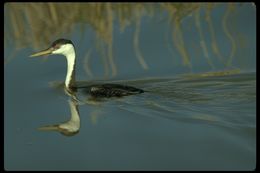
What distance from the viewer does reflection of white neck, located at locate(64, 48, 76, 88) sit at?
9.94 m

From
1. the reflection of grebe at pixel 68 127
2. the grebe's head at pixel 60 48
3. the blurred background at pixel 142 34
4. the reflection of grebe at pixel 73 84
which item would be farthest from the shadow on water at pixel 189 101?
the grebe's head at pixel 60 48

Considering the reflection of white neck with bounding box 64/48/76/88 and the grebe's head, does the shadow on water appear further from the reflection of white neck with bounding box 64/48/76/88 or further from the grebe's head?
the grebe's head

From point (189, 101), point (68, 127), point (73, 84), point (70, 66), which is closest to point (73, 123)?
point (68, 127)

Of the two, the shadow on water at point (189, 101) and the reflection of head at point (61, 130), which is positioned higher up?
the shadow on water at point (189, 101)

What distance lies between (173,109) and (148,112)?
33 cm

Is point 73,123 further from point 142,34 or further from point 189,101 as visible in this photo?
point 142,34

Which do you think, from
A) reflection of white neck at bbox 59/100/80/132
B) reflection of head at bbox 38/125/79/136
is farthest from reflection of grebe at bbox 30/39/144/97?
reflection of head at bbox 38/125/79/136

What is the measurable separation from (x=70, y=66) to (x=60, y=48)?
312 mm

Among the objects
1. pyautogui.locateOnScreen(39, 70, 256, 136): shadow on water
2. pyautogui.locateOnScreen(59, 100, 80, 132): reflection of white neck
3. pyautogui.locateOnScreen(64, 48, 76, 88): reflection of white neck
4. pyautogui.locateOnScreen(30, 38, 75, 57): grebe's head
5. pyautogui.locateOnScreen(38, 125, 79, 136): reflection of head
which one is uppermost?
pyautogui.locateOnScreen(30, 38, 75, 57): grebe's head

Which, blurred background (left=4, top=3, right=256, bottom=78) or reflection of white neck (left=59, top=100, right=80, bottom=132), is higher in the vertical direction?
blurred background (left=4, top=3, right=256, bottom=78)

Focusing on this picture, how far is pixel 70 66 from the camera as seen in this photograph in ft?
33.1

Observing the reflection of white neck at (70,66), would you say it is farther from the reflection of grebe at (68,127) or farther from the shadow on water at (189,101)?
the reflection of grebe at (68,127)

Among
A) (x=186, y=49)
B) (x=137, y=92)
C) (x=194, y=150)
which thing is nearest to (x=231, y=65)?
A: (x=186, y=49)

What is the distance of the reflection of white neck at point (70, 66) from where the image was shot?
994 centimetres
